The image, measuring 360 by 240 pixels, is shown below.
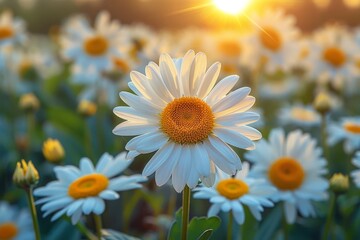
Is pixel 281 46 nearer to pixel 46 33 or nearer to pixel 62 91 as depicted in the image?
pixel 62 91

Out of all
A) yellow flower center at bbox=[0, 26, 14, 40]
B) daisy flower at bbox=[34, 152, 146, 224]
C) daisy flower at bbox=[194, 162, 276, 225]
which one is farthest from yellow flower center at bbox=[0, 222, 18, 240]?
yellow flower center at bbox=[0, 26, 14, 40]

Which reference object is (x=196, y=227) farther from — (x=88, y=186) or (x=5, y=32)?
(x=5, y=32)

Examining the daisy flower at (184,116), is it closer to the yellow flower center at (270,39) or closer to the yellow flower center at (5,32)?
the yellow flower center at (270,39)

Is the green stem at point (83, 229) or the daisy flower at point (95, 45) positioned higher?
the daisy flower at point (95, 45)

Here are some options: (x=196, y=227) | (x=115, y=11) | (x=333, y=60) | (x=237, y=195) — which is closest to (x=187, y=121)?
(x=196, y=227)

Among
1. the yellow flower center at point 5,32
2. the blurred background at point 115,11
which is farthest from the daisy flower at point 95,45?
the blurred background at point 115,11

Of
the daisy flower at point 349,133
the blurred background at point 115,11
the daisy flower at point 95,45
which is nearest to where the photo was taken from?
the daisy flower at point 349,133

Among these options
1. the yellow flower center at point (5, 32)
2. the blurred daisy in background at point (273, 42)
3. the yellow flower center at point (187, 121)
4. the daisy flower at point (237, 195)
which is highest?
the yellow flower center at point (5, 32)
